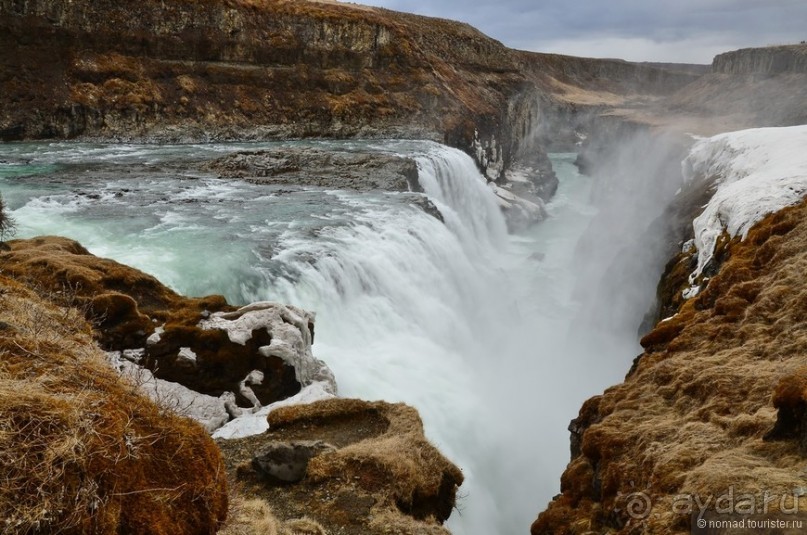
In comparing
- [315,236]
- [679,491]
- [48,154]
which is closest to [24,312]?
[679,491]

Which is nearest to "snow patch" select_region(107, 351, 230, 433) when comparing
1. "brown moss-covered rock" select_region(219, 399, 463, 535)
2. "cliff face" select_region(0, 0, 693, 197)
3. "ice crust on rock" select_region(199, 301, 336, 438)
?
"ice crust on rock" select_region(199, 301, 336, 438)

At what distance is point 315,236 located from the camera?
2058cm

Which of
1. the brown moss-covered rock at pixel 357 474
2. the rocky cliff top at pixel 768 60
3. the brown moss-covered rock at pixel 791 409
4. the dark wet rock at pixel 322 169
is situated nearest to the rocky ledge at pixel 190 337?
the brown moss-covered rock at pixel 357 474

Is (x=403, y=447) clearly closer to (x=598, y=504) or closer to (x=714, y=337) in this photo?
(x=598, y=504)

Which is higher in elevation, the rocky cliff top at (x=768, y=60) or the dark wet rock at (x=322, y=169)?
the rocky cliff top at (x=768, y=60)

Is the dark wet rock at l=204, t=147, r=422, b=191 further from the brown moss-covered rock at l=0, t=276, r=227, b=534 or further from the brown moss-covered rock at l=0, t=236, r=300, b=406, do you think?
the brown moss-covered rock at l=0, t=276, r=227, b=534

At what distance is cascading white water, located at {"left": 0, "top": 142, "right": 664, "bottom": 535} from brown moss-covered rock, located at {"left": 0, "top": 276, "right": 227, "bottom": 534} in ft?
24.9

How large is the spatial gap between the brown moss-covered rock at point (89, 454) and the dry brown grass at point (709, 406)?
15.2 ft

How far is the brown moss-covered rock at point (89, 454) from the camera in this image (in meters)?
3.71

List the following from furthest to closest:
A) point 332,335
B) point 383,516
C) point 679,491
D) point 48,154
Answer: point 48,154
point 332,335
point 383,516
point 679,491

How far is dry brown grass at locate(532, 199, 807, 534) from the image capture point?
5949 mm

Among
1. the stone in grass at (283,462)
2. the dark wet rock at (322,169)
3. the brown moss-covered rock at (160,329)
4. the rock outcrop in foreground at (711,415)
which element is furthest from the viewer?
the dark wet rock at (322,169)

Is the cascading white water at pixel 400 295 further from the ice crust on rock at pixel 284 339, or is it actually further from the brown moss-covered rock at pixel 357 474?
the brown moss-covered rock at pixel 357 474

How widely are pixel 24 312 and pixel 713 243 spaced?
15.5 metres
